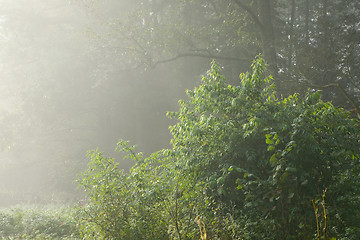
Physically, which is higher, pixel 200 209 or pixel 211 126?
pixel 211 126

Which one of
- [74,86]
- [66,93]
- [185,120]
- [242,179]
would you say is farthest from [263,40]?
[66,93]

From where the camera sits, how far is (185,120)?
7.06m

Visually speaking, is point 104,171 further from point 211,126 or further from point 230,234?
point 230,234

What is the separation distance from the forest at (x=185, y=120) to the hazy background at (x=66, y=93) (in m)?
0.11

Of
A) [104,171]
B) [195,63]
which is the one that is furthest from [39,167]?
[104,171]

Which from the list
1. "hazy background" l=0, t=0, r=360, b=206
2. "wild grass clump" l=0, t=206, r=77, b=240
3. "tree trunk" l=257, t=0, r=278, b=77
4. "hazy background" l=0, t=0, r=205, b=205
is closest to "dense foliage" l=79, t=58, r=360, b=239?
"wild grass clump" l=0, t=206, r=77, b=240

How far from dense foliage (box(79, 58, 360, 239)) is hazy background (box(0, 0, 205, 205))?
18.5 m

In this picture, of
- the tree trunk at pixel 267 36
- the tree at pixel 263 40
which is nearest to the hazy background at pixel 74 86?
the tree at pixel 263 40

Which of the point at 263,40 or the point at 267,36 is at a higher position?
the point at 267,36

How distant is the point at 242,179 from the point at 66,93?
2507cm

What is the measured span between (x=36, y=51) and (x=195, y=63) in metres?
14.0

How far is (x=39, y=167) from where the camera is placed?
33.3 metres

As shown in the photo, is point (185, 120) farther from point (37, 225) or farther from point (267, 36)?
point (267, 36)

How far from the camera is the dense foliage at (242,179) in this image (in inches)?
195
